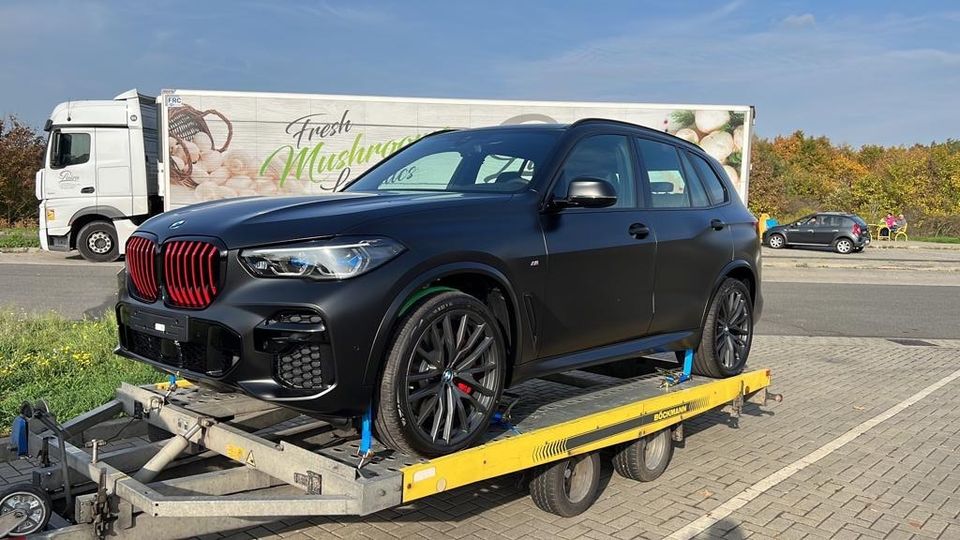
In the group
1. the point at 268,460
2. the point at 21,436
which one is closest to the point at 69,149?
the point at 21,436

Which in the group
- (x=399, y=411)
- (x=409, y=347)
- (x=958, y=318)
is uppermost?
(x=409, y=347)

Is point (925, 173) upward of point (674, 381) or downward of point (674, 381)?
upward

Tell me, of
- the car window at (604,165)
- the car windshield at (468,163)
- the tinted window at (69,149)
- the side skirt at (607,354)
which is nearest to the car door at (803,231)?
the tinted window at (69,149)

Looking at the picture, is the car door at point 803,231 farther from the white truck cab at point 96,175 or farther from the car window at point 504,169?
the car window at point 504,169

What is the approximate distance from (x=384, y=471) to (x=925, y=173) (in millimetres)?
59469

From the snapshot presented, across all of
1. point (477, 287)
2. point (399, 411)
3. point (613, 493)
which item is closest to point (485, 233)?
point (477, 287)

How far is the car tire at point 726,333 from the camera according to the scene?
18.1ft

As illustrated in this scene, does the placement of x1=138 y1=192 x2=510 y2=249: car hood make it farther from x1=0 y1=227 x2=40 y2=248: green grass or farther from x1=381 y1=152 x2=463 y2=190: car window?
x1=0 y1=227 x2=40 y2=248: green grass

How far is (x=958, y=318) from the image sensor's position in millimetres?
13844

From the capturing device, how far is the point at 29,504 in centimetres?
311

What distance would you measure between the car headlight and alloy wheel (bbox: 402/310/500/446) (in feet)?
1.46

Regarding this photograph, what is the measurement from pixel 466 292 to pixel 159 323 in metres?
1.38

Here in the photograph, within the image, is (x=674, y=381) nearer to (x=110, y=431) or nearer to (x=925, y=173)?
(x=110, y=431)

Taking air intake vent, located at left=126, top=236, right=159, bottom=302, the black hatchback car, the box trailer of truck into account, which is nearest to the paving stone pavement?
air intake vent, located at left=126, top=236, right=159, bottom=302
